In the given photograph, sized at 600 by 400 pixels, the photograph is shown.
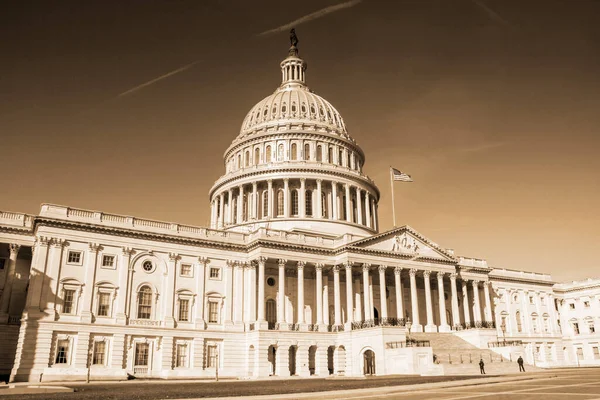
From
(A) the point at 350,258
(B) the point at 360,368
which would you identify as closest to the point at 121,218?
(A) the point at 350,258

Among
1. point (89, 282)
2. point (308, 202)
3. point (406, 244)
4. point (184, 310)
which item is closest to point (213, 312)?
point (184, 310)

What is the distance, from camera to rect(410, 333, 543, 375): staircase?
45.0m

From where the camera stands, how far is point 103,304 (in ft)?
159

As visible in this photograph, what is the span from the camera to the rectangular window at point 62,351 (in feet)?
147

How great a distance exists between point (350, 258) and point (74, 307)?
90.4ft

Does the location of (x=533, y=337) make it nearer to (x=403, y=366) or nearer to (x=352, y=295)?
(x=352, y=295)

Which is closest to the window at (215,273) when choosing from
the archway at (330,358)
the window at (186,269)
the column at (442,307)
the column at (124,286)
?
the window at (186,269)

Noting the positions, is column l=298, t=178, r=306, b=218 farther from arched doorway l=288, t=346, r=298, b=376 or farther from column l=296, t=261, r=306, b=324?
arched doorway l=288, t=346, r=298, b=376

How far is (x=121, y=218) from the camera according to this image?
51531mm

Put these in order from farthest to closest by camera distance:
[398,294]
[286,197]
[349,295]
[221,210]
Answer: [221,210] < [286,197] < [398,294] < [349,295]

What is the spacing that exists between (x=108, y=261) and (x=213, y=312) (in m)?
11.6

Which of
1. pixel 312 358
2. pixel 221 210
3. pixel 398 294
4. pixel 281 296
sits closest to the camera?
pixel 281 296

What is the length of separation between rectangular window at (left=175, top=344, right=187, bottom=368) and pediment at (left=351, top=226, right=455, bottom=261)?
68.2 ft

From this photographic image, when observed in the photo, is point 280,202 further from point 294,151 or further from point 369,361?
point 369,361
